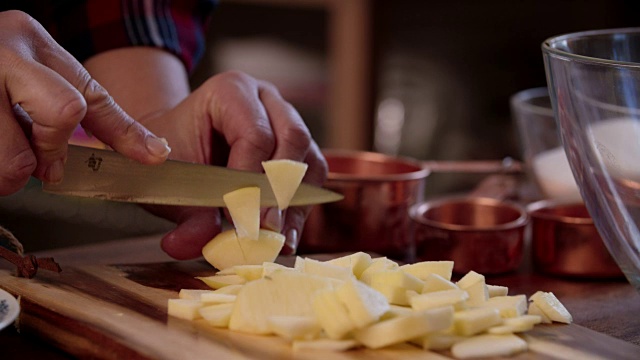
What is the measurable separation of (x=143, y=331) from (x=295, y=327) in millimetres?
162

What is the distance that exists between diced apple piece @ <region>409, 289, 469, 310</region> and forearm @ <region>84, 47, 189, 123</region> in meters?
0.63

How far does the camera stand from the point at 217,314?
3.28 ft

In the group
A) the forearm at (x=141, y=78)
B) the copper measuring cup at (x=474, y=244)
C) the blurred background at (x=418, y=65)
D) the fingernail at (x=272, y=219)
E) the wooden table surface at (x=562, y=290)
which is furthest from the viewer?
the blurred background at (x=418, y=65)

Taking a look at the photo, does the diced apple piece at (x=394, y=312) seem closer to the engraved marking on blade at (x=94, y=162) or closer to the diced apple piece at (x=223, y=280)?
the diced apple piece at (x=223, y=280)

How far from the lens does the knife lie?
45.6 inches

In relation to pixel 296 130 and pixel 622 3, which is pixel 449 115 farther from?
pixel 296 130

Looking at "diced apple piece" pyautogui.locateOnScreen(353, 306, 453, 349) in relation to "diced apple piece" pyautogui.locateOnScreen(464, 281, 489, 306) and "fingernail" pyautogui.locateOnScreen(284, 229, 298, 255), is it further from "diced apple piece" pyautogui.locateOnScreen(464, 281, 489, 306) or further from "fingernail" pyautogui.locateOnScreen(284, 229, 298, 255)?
"fingernail" pyautogui.locateOnScreen(284, 229, 298, 255)

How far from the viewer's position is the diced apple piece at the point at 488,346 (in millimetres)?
938

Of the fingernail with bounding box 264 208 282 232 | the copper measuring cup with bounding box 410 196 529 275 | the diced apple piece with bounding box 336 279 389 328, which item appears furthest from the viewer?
the copper measuring cup with bounding box 410 196 529 275

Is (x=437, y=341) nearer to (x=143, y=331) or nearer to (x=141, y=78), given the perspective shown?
(x=143, y=331)

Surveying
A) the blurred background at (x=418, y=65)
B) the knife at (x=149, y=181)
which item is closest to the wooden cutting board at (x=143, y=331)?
the knife at (x=149, y=181)

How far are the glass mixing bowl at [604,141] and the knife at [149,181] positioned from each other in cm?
39

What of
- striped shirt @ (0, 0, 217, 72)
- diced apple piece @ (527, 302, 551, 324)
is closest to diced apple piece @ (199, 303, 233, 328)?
diced apple piece @ (527, 302, 551, 324)

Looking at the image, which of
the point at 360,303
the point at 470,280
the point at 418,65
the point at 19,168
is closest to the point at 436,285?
the point at 470,280
